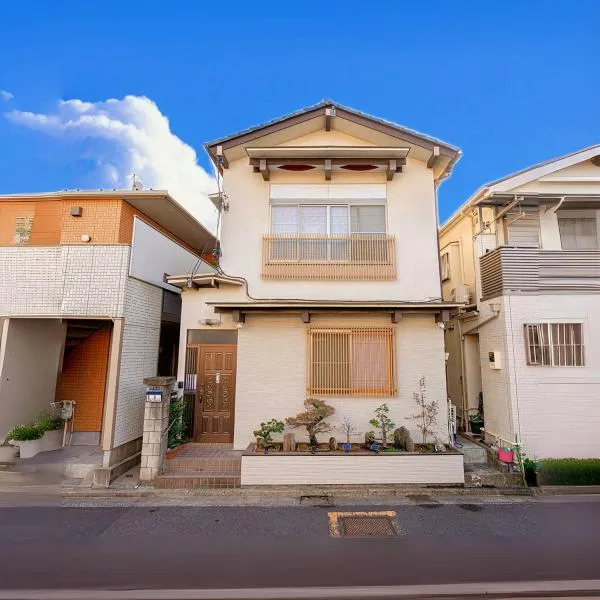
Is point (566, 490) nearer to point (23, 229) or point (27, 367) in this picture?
point (27, 367)

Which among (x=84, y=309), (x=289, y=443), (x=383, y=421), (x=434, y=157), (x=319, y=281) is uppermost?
(x=434, y=157)

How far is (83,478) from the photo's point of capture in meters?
7.21

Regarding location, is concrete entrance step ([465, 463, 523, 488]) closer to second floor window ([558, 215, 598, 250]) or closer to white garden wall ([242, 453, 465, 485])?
white garden wall ([242, 453, 465, 485])

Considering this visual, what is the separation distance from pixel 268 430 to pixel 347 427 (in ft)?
6.00

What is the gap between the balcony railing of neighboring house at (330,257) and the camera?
28.2 ft

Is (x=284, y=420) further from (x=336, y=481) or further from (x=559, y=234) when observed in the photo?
(x=559, y=234)

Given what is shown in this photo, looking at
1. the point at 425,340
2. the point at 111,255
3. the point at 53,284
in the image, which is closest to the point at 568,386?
the point at 425,340

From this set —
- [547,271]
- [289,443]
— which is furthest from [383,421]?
[547,271]

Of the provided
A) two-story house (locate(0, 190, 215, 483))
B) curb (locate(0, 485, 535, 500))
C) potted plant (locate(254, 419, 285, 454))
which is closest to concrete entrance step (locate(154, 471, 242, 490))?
curb (locate(0, 485, 535, 500))

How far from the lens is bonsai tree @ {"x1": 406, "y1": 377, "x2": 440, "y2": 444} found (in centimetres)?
779

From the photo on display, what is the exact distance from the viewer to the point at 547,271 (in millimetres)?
8211

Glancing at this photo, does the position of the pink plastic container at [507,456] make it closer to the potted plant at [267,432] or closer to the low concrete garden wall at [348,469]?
the low concrete garden wall at [348,469]

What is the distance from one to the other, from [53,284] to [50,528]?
512 centimetres

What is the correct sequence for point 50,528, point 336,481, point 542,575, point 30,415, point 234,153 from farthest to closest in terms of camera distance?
point 234,153
point 30,415
point 336,481
point 50,528
point 542,575
